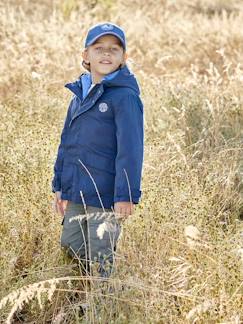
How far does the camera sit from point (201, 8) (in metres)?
16.8

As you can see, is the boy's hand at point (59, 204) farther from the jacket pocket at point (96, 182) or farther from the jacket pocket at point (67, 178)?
the jacket pocket at point (96, 182)

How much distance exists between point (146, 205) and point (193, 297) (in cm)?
97

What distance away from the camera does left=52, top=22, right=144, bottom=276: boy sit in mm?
3354

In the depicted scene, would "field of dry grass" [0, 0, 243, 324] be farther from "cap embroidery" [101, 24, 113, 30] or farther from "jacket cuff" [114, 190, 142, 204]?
"cap embroidery" [101, 24, 113, 30]

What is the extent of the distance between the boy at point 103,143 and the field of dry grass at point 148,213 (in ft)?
0.72

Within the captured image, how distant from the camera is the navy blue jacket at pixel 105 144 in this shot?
3348 mm

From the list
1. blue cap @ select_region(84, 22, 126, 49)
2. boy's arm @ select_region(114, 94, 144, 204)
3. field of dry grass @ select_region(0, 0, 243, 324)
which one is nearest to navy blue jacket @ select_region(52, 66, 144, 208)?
boy's arm @ select_region(114, 94, 144, 204)

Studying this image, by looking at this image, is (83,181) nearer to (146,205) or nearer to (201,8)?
(146,205)

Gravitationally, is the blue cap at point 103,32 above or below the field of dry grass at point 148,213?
above

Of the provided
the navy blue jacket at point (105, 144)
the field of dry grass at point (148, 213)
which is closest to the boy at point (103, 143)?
the navy blue jacket at point (105, 144)

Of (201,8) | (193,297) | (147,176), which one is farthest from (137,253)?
(201,8)

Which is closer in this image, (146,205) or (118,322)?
(118,322)

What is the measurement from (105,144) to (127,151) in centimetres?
16

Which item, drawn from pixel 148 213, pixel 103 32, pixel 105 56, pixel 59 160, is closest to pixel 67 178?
pixel 59 160
